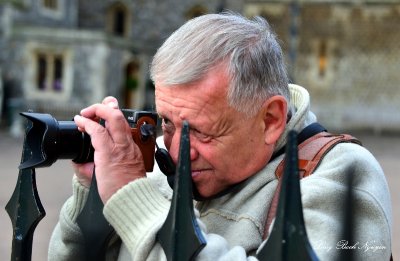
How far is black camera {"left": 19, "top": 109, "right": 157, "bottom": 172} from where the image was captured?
149 centimetres

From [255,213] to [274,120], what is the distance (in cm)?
20

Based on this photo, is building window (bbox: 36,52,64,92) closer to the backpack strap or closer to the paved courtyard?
the paved courtyard

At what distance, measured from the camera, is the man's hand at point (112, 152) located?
1431mm

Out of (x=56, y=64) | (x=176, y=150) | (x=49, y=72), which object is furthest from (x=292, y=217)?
(x=56, y=64)

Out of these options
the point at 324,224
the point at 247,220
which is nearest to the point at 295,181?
the point at 324,224

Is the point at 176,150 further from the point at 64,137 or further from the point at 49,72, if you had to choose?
the point at 49,72

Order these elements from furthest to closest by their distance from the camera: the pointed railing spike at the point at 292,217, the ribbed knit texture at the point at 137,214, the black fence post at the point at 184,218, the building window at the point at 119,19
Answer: the building window at the point at 119,19, the ribbed knit texture at the point at 137,214, the black fence post at the point at 184,218, the pointed railing spike at the point at 292,217

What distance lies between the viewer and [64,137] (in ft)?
4.97

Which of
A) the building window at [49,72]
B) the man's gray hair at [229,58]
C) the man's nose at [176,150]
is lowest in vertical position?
the building window at [49,72]

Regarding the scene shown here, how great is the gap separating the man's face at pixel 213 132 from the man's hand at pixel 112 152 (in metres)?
0.11

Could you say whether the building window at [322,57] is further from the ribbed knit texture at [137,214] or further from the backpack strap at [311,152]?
the ribbed knit texture at [137,214]

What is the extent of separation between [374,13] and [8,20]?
10.4 metres

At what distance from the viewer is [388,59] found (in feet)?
71.3

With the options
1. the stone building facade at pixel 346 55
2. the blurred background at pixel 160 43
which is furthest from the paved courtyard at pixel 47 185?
the stone building facade at pixel 346 55
